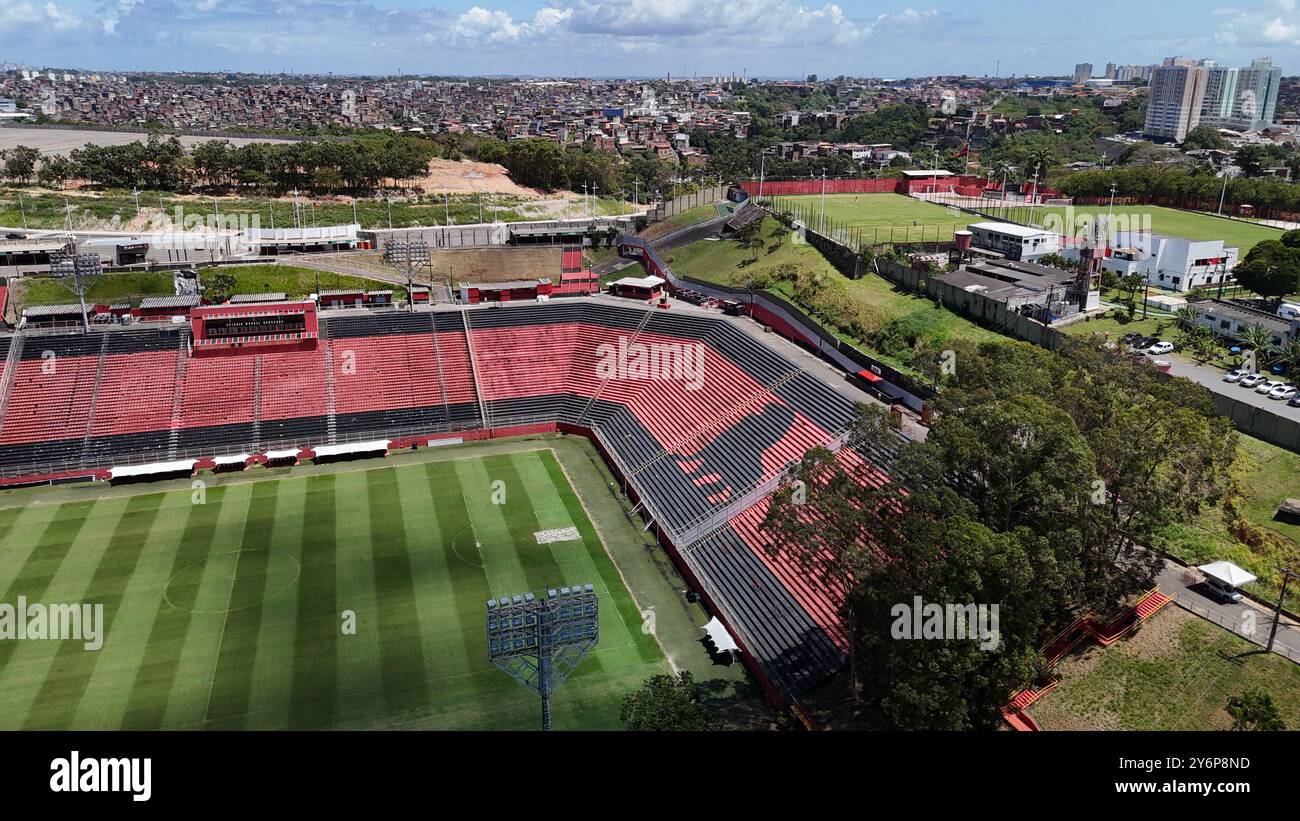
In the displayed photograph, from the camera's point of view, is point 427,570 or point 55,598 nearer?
point 55,598

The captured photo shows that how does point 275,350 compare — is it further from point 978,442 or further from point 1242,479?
point 1242,479

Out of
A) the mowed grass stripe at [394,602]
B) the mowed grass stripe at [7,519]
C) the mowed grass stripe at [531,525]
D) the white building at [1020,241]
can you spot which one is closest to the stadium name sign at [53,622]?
the mowed grass stripe at [7,519]

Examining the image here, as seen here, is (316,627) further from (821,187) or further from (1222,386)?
(821,187)

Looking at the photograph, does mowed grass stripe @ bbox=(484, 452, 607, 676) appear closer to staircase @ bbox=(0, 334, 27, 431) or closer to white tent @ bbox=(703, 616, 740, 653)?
white tent @ bbox=(703, 616, 740, 653)

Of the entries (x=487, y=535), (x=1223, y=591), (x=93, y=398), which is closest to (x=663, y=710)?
(x=487, y=535)

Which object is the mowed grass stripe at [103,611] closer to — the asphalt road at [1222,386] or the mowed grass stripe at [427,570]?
the mowed grass stripe at [427,570]

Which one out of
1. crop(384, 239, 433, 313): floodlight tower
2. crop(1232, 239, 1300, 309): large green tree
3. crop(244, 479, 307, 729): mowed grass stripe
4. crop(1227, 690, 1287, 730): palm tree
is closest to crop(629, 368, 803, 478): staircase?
crop(244, 479, 307, 729): mowed grass stripe

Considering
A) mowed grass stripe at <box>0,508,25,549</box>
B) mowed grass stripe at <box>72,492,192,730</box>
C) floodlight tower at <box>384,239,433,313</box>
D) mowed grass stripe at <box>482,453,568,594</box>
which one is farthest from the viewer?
floodlight tower at <box>384,239,433,313</box>
